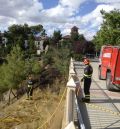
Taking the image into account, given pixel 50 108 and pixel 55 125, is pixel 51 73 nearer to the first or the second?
pixel 50 108

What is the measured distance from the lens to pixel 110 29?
1969 inches

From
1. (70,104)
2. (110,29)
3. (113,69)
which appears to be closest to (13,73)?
(110,29)

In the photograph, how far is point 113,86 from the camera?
1961 centimetres

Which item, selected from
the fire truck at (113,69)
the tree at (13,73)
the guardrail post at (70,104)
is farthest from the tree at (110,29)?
the guardrail post at (70,104)

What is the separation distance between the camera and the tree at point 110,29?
162 feet

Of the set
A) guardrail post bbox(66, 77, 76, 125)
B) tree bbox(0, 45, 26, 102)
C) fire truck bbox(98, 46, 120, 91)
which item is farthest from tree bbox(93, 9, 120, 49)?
guardrail post bbox(66, 77, 76, 125)

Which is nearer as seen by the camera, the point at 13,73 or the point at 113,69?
the point at 113,69

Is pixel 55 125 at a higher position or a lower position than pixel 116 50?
lower

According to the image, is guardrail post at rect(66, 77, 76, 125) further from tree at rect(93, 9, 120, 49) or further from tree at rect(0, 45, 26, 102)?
tree at rect(0, 45, 26, 102)

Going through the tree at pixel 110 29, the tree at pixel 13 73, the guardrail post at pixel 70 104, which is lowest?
the tree at pixel 13 73

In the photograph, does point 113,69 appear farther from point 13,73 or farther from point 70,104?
point 13,73

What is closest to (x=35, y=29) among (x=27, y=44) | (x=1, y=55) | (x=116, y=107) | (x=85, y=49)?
(x=27, y=44)

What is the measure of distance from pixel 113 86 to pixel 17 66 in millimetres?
36981

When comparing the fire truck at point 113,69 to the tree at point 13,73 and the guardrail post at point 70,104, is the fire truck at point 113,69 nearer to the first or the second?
the guardrail post at point 70,104
